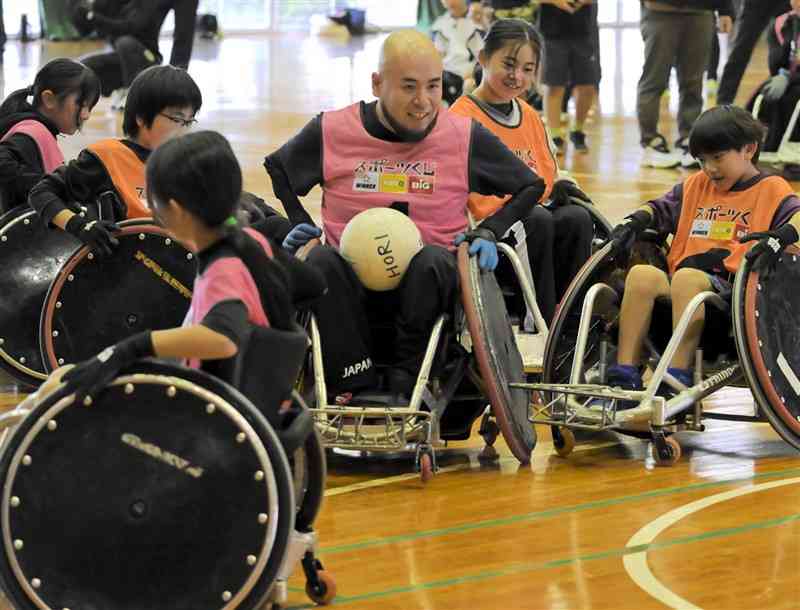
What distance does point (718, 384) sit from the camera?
16.2 feet

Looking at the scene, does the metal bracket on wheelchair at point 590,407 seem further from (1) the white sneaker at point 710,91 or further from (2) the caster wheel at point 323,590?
(1) the white sneaker at point 710,91

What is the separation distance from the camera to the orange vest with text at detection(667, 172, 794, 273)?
5102 mm

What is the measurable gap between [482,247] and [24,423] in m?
1.82

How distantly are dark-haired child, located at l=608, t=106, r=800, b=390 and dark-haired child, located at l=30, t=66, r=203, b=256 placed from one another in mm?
1341

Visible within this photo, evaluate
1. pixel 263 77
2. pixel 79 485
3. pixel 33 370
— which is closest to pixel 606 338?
pixel 33 370

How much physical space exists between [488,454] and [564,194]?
1.23 m

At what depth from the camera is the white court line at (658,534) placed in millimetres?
3748

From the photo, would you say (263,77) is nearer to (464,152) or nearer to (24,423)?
(464,152)

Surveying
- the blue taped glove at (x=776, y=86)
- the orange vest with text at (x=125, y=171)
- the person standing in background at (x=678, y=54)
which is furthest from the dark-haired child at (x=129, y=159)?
the person standing in background at (x=678, y=54)

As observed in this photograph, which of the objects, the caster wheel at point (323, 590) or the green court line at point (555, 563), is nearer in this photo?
the caster wheel at point (323, 590)

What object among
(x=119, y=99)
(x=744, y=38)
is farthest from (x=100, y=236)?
(x=119, y=99)

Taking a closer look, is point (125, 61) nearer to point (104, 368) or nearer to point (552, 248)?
point (552, 248)

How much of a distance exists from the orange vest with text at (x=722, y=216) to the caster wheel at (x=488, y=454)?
2.56ft

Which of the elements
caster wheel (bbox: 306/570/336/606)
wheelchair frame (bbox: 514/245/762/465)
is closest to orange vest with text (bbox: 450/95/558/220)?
wheelchair frame (bbox: 514/245/762/465)
